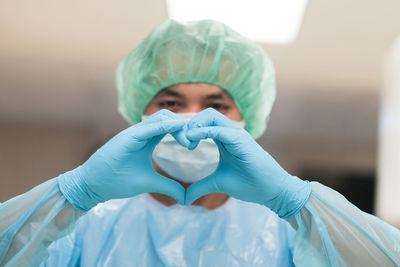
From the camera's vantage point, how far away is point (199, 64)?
1.13 meters

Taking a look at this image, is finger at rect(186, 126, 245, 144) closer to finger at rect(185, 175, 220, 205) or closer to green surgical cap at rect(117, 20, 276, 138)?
finger at rect(185, 175, 220, 205)

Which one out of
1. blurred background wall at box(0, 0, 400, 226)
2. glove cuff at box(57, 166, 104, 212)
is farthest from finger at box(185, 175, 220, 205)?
blurred background wall at box(0, 0, 400, 226)

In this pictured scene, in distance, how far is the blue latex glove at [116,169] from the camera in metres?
0.78

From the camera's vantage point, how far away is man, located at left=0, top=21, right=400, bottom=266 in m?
0.79

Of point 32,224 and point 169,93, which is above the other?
point 169,93

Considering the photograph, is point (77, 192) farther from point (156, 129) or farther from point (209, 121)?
point (209, 121)

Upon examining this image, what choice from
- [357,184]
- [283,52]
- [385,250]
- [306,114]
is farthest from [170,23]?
[357,184]

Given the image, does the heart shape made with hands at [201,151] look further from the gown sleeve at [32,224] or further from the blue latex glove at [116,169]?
the gown sleeve at [32,224]

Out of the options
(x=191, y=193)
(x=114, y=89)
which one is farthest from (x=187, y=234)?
(x=114, y=89)

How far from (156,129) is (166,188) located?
0.16m

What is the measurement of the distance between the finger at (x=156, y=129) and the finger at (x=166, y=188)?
121mm

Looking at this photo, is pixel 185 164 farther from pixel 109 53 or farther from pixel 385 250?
pixel 109 53

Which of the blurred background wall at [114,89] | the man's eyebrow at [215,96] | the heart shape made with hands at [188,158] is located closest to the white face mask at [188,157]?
the heart shape made with hands at [188,158]

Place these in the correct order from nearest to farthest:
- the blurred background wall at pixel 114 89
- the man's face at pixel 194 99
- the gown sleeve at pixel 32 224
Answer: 1. the gown sleeve at pixel 32 224
2. the man's face at pixel 194 99
3. the blurred background wall at pixel 114 89
